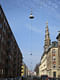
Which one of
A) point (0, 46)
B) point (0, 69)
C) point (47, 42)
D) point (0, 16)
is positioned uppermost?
point (47, 42)

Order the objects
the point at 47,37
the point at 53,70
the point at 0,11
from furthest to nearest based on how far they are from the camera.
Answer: the point at 47,37
the point at 53,70
the point at 0,11

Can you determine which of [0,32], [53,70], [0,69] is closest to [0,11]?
[0,32]

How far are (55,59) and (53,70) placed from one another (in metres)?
5.67

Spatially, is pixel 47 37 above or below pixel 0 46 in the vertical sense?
above

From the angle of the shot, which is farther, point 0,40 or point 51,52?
point 51,52

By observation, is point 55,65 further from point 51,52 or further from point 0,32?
point 0,32

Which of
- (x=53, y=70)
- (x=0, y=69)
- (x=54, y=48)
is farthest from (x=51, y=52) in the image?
(x=0, y=69)

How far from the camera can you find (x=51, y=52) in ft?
284

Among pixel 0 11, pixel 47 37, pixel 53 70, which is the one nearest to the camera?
pixel 0 11

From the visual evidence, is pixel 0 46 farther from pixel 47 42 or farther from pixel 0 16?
pixel 47 42

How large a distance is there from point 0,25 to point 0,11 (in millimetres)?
3303

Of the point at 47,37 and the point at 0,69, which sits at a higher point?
the point at 47,37

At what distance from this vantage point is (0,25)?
1597 inches

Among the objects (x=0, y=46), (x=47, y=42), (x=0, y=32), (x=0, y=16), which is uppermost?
(x=47, y=42)
